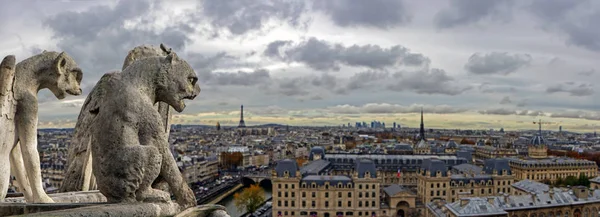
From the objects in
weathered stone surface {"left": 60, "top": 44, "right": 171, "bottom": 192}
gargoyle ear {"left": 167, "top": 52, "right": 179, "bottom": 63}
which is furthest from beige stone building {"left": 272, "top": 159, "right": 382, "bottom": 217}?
gargoyle ear {"left": 167, "top": 52, "right": 179, "bottom": 63}

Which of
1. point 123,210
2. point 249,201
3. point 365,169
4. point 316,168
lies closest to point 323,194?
point 365,169

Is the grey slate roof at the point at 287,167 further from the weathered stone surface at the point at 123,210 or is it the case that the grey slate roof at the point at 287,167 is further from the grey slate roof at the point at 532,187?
the weathered stone surface at the point at 123,210

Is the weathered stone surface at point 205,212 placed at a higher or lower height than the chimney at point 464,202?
higher

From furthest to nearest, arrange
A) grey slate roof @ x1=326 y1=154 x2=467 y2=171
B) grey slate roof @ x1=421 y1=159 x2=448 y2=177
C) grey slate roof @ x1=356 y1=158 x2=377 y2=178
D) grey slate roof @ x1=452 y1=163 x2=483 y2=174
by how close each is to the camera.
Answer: grey slate roof @ x1=326 y1=154 x2=467 y2=171, grey slate roof @ x1=452 y1=163 x2=483 y2=174, grey slate roof @ x1=421 y1=159 x2=448 y2=177, grey slate roof @ x1=356 y1=158 x2=377 y2=178

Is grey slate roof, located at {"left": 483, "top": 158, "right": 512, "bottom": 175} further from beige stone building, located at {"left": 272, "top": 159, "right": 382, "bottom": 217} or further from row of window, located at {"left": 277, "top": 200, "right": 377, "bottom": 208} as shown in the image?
row of window, located at {"left": 277, "top": 200, "right": 377, "bottom": 208}

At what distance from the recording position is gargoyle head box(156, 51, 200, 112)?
3.90 metres

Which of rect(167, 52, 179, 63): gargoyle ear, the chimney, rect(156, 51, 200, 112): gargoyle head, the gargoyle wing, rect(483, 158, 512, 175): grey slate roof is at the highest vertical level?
→ rect(167, 52, 179, 63): gargoyle ear

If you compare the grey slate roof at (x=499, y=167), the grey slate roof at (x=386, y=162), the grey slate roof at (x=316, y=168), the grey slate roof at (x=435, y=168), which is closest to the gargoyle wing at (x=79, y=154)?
the grey slate roof at (x=316, y=168)

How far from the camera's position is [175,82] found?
12.9 feet

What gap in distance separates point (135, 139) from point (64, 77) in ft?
5.13

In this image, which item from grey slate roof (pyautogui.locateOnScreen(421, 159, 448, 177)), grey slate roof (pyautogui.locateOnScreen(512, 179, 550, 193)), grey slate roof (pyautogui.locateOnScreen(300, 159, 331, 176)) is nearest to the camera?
grey slate roof (pyautogui.locateOnScreen(512, 179, 550, 193))

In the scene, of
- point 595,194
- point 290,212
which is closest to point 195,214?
point 290,212

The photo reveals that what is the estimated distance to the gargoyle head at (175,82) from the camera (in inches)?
153

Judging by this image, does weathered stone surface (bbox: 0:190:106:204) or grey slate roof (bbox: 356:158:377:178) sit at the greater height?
weathered stone surface (bbox: 0:190:106:204)
